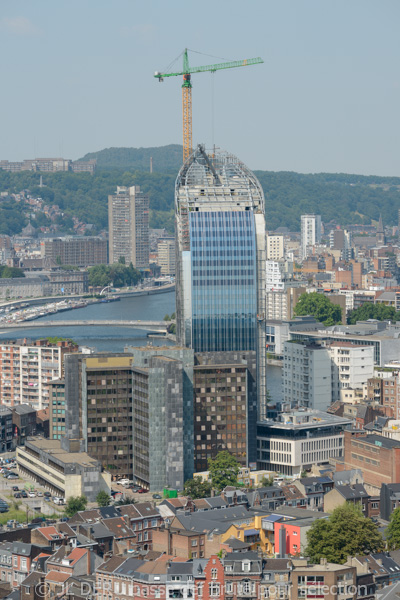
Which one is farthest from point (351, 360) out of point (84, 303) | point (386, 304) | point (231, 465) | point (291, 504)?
point (84, 303)

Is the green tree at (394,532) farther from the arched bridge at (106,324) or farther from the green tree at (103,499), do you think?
the arched bridge at (106,324)

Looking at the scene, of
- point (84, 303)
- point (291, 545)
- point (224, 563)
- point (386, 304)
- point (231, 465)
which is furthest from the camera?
point (84, 303)

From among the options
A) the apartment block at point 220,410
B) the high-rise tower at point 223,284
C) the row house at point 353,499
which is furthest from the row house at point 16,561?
the high-rise tower at point 223,284

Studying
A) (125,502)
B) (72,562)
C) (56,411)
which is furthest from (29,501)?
(72,562)

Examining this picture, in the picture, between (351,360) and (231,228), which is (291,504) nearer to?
(231,228)

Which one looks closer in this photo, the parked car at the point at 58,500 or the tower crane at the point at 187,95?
the parked car at the point at 58,500

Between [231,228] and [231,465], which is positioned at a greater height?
[231,228]

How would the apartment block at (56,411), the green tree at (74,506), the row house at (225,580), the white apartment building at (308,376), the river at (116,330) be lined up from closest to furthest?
1. the row house at (225,580)
2. the green tree at (74,506)
3. the apartment block at (56,411)
4. the white apartment building at (308,376)
5. the river at (116,330)
